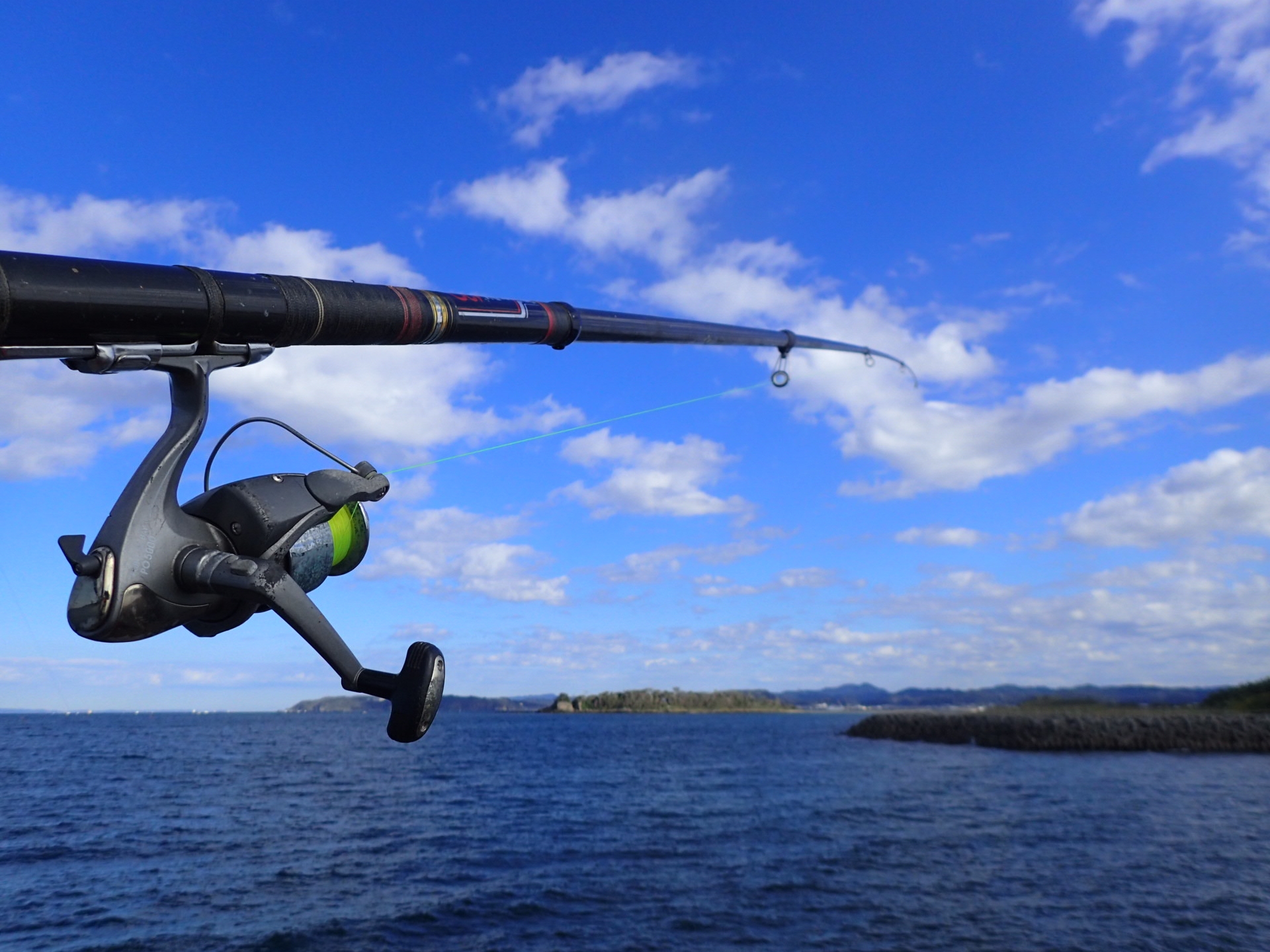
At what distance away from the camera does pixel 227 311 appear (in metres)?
2.97

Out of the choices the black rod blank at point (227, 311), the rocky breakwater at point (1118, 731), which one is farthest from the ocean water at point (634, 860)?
the black rod blank at point (227, 311)

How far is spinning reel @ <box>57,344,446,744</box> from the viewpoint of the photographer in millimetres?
2797

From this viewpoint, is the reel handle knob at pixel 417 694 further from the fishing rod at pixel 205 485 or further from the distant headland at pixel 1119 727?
the distant headland at pixel 1119 727

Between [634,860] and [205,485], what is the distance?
22498 mm

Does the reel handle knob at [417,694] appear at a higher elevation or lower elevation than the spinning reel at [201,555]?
lower

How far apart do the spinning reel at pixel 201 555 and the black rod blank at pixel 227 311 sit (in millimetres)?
78

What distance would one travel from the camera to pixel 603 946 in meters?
15.8

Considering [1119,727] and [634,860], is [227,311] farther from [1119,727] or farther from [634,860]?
[1119,727]

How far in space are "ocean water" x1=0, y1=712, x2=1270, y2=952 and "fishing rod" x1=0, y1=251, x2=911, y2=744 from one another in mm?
14706

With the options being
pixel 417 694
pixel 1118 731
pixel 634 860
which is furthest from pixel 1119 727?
pixel 417 694

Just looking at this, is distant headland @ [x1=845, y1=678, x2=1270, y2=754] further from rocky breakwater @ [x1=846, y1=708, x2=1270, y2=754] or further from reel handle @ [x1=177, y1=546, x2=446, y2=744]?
reel handle @ [x1=177, y1=546, x2=446, y2=744]

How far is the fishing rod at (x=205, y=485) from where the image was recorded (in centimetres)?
262

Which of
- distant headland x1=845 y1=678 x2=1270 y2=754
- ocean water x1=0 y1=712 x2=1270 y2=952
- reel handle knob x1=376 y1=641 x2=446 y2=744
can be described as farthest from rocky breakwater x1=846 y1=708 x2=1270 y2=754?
reel handle knob x1=376 y1=641 x2=446 y2=744

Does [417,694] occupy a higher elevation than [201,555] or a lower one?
lower
